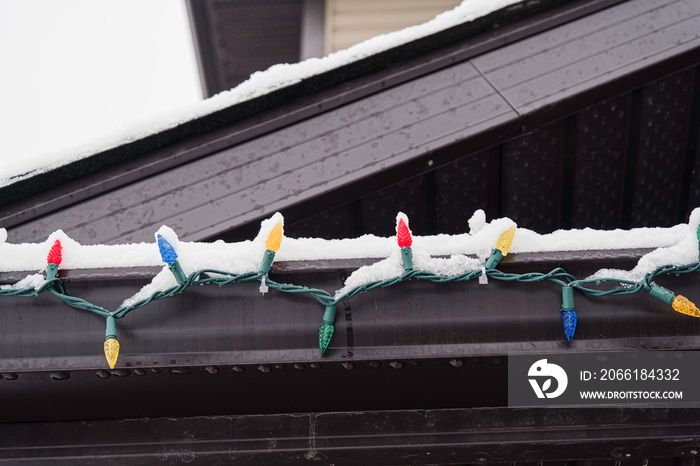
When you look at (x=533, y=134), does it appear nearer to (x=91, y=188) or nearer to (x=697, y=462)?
(x=697, y=462)

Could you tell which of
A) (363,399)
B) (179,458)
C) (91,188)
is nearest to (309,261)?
(363,399)

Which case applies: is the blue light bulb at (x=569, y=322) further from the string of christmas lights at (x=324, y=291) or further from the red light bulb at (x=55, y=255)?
the red light bulb at (x=55, y=255)

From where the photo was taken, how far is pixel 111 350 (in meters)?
1.29

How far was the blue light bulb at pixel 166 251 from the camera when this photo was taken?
1301 millimetres

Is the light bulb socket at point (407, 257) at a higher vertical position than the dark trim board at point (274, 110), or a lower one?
lower

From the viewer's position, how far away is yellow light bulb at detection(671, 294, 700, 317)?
1.28 m

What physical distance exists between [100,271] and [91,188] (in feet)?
2.89

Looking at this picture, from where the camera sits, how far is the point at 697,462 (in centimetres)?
170

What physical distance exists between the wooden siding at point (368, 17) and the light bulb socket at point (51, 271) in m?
4.15

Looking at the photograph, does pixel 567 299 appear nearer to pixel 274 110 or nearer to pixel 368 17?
pixel 274 110

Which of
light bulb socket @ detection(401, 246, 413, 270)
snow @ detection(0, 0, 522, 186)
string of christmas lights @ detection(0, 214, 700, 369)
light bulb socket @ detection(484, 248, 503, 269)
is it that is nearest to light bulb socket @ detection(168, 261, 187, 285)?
string of christmas lights @ detection(0, 214, 700, 369)

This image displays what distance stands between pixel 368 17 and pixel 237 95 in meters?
3.31

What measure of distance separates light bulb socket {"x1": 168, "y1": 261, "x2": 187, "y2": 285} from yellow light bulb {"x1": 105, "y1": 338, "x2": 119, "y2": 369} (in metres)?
0.19

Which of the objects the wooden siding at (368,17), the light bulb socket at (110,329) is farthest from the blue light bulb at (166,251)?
the wooden siding at (368,17)
